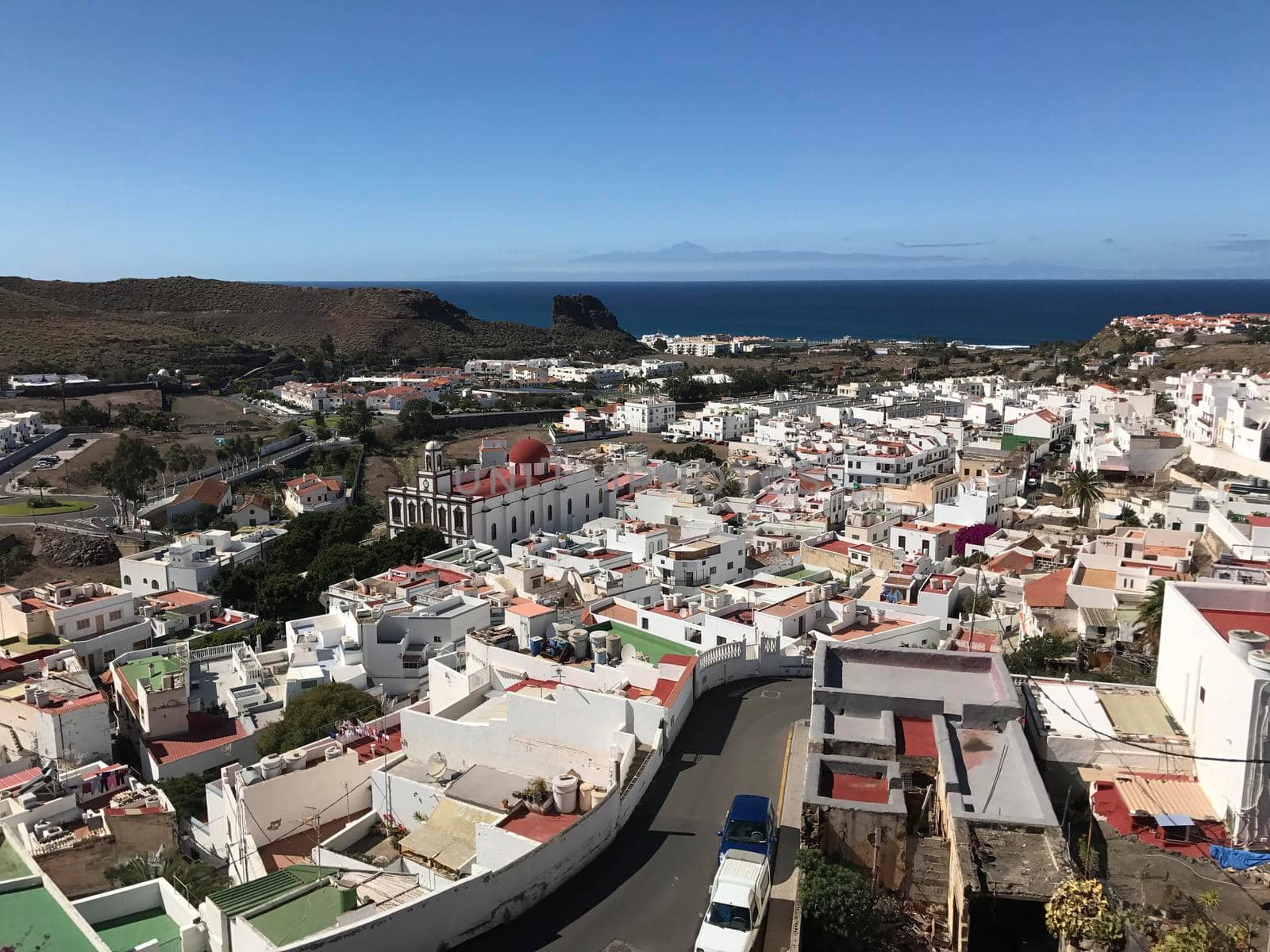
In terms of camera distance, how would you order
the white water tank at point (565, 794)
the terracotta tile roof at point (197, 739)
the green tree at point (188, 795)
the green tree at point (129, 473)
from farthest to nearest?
the green tree at point (129, 473) < the terracotta tile roof at point (197, 739) < the green tree at point (188, 795) < the white water tank at point (565, 794)

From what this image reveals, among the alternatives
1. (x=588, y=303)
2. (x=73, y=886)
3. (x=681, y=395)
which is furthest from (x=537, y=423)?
(x=588, y=303)

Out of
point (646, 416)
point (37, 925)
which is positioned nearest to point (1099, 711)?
point (37, 925)

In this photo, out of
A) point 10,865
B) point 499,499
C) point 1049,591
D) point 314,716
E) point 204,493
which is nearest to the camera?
point 10,865

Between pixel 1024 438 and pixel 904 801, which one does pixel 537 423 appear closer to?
pixel 1024 438

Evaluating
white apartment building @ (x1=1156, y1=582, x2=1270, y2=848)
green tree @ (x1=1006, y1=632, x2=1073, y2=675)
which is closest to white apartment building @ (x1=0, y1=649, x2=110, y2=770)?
green tree @ (x1=1006, y1=632, x2=1073, y2=675)

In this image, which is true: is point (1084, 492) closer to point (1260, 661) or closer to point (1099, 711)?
point (1099, 711)

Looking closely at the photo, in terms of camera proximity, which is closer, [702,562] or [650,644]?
[650,644]

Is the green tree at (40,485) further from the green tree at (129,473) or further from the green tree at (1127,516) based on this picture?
the green tree at (1127,516)

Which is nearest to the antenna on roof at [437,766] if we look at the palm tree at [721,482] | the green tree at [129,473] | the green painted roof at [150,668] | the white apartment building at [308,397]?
the green painted roof at [150,668]
